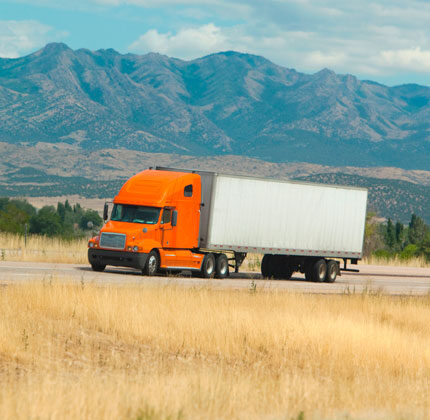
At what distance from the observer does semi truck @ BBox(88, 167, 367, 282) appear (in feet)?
88.9

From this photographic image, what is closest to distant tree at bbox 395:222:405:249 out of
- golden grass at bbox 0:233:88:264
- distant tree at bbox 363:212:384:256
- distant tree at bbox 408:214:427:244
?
distant tree at bbox 408:214:427:244

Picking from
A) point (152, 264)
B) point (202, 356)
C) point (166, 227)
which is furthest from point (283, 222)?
point (202, 356)

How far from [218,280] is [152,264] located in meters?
2.34

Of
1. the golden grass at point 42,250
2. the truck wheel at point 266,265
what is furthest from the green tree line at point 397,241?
the truck wheel at point 266,265

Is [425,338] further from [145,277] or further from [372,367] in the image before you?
[145,277]

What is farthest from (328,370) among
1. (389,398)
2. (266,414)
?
(266,414)

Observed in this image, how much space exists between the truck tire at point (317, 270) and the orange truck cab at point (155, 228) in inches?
181

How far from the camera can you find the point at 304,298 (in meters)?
20.6

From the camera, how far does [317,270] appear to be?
31281 millimetres

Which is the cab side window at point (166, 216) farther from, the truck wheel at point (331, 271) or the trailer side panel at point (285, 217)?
the truck wheel at point (331, 271)

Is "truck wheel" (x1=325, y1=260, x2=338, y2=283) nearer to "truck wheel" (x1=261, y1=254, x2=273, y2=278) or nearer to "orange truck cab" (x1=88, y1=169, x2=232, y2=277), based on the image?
"truck wheel" (x1=261, y1=254, x2=273, y2=278)

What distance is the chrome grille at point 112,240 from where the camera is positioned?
2664cm

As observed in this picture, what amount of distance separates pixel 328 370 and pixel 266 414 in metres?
3.79

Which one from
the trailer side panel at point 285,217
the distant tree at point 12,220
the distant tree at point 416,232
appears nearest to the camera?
the trailer side panel at point 285,217
